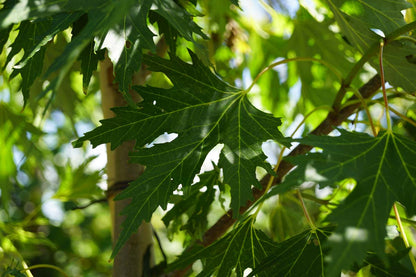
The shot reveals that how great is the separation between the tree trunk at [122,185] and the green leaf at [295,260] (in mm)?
186

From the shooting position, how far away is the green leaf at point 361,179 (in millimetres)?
325

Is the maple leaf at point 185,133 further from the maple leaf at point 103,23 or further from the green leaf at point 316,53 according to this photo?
the green leaf at point 316,53

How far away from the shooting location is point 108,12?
1.26 ft

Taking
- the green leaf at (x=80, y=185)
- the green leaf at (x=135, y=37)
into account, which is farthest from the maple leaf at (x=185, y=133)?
the green leaf at (x=80, y=185)

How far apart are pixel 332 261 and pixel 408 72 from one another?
303mm

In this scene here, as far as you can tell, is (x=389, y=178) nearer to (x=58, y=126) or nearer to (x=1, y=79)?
(x=1, y=79)

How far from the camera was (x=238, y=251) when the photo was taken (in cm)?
51

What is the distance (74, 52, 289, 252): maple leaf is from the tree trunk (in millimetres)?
131

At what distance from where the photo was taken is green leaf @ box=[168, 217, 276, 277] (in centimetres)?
50

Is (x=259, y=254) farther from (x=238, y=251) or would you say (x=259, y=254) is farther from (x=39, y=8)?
(x=39, y=8)

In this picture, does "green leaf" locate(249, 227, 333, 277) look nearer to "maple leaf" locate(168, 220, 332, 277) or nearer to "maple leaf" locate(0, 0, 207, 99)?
"maple leaf" locate(168, 220, 332, 277)

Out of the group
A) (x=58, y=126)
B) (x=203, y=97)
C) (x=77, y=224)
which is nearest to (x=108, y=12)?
(x=203, y=97)

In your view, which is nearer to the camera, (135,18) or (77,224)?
(135,18)

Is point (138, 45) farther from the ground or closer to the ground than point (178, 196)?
farther from the ground
